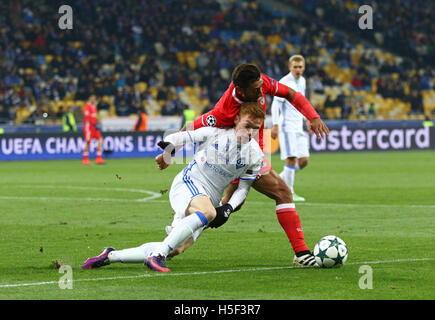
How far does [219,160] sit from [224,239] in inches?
97.2

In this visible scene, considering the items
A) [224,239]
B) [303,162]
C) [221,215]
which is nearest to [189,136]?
[221,215]

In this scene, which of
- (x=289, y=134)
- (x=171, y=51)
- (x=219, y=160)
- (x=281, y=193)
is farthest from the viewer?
(x=171, y=51)

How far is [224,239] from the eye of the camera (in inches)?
382

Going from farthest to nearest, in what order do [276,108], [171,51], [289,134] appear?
[171,51] → [276,108] → [289,134]

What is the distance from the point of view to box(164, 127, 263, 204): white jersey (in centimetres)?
736

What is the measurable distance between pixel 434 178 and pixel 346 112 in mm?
17167

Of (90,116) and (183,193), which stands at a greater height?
(90,116)

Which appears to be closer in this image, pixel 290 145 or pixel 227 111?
pixel 227 111

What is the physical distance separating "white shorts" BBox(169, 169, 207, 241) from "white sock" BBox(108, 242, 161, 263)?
0.29 m

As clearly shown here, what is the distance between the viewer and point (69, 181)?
19.1 meters

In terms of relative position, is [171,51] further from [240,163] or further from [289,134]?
[240,163]

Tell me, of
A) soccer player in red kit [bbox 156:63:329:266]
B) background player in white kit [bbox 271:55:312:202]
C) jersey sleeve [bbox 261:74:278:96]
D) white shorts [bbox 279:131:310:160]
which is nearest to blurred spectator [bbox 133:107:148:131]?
background player in white kit [bbox 271:55:312:202]

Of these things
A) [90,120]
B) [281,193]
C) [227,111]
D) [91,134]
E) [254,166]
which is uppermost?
[227,111]

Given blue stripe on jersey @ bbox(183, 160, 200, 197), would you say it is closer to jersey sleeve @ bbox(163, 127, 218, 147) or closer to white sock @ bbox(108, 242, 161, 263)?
jersey sleeve @ bbox(163, 127, 218, 147)
